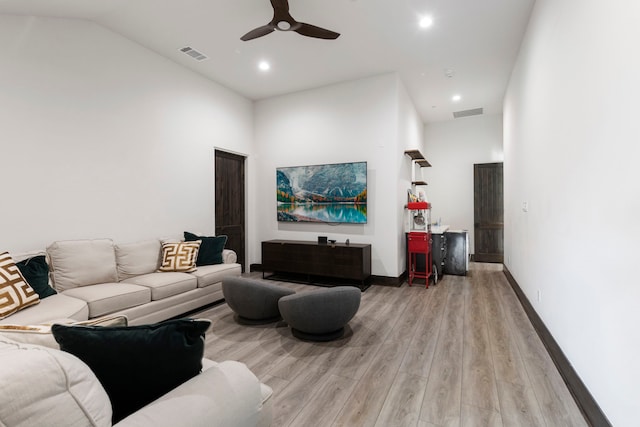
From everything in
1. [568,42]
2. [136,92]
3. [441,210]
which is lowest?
[441,210]

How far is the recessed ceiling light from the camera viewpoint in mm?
3562

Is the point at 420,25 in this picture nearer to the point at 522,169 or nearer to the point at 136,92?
the point at 522,169

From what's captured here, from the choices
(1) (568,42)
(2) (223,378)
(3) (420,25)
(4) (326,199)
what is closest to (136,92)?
(4) (326,199)

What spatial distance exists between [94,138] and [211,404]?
12.5 feet

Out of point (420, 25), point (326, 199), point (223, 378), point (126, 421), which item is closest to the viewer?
point (126, 421)

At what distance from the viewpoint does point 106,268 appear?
338 centimetres

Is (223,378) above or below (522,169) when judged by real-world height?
below

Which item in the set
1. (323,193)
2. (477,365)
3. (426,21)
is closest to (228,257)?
(323,193)

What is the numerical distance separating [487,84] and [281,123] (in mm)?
3862

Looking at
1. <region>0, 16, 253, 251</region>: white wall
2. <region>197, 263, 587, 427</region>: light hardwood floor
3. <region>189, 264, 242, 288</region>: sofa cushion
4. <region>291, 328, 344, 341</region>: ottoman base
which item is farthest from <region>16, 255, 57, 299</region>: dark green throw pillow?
<region>291, 328, 344, 341</region>: ottoman base

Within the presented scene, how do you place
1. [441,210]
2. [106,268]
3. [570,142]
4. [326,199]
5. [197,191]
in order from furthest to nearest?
[441,210]
[326,199]
[197,191]
[106,268]
[570,142]

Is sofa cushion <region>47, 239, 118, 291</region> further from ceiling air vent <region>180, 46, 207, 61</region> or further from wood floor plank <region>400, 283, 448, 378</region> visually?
wood floor plank <region>400, 283, 448, 378</region>

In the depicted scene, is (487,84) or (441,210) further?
(441,210)

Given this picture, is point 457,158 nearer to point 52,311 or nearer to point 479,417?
point 479,417
